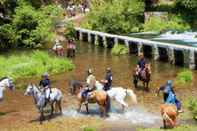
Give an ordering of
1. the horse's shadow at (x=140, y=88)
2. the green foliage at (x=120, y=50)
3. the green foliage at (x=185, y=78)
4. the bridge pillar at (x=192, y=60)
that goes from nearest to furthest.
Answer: the horse's shadow at (x=140, y=88) → the green foliage at (x=185, y=78) → the bridge pillar at (x=192, y=60) → the green foliage at (x=120, y=50)

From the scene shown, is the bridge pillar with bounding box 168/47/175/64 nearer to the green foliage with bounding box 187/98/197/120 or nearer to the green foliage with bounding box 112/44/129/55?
the green foliage with bounding box 112/44/129/55

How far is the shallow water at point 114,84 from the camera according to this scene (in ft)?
75.7

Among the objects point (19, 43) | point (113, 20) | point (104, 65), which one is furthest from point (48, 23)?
point (104, 65)

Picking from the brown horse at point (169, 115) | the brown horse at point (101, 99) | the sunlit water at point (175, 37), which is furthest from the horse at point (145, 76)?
the sunlit water at point (175, 37)

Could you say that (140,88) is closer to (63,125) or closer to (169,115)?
(63,125)

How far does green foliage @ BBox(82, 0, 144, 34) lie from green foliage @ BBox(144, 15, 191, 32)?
1243 millimetres

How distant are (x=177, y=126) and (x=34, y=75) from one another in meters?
15.6

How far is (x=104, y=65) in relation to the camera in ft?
123

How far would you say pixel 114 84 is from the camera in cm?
3036

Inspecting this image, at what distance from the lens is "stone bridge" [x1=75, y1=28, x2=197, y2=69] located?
1417 inches

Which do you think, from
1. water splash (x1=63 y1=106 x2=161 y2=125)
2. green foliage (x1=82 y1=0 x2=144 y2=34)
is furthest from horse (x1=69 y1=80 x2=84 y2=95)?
green foliage (x1=82 y1=0 x2=144 y2=34)

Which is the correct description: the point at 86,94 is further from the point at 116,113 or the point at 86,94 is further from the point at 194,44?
the point at 194,44

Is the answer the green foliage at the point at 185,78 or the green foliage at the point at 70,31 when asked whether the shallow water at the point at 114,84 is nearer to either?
the green foliage at the point at 185,78

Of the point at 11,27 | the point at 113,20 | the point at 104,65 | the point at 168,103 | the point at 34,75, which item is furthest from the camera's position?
the point at 113,20
